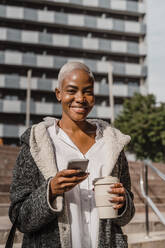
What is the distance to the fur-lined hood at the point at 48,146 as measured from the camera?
141 centimetres

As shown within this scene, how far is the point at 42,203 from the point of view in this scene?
1312 mm

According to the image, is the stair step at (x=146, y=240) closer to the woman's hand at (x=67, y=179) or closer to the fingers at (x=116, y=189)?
the fingers at (x=116, y=189)

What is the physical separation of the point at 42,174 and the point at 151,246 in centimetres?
289

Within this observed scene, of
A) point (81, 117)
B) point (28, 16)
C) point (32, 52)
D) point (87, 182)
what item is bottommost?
point (87, 182)

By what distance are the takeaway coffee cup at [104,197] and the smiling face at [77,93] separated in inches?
13.8

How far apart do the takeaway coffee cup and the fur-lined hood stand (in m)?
0.15

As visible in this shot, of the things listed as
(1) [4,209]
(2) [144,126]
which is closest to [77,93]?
(1) [4,209]

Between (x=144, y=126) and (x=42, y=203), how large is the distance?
19922 mm

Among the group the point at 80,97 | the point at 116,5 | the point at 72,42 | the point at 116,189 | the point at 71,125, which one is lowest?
the point at 116,189

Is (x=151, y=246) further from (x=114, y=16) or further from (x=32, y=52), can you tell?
(x=114, y=16)

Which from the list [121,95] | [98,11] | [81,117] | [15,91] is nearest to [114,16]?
[98,11]

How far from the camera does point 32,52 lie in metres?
30.2

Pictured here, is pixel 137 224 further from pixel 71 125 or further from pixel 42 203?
pixel 42 203

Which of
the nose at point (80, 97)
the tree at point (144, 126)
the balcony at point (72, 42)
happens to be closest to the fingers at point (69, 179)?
the nose at point (80, 97)
